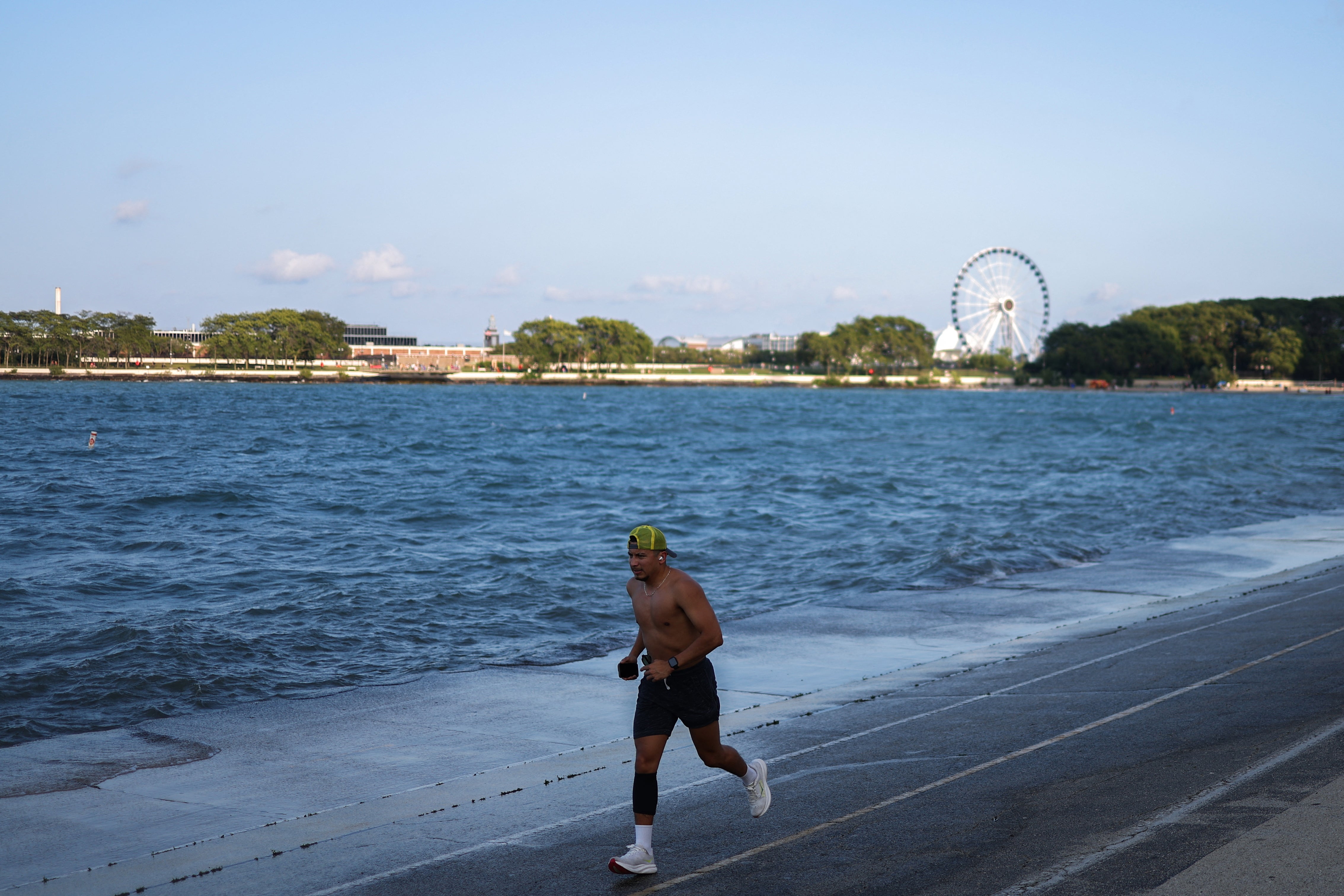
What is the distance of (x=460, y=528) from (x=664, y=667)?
21.6 metres

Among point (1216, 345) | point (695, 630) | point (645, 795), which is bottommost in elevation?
point (645, 795)

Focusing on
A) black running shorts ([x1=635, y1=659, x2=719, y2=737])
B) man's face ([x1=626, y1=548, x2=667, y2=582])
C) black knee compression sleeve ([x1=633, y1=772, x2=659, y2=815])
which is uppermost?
man's face ([x1=626, y1=548, x2=667, y2=582])

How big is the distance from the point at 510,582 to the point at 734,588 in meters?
3.62

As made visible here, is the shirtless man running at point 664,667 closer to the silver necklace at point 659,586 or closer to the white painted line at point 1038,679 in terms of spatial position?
the silver necklace at point 659,586

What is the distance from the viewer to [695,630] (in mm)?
6250

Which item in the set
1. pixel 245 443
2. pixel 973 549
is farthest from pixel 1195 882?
pixel 245 443

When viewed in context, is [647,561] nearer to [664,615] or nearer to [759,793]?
[664,615]

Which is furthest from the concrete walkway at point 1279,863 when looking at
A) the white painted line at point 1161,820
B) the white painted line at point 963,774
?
the white painted line at point 963,774

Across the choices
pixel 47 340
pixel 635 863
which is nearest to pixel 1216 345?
pixel 47 340

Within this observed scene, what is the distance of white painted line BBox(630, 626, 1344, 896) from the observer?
20.2ft

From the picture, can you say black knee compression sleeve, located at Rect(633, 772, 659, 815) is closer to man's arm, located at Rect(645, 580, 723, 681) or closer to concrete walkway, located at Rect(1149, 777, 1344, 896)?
man's arm, located at Rect(645, 580, 723, 681)

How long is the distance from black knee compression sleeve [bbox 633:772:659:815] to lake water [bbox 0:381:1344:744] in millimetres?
6538

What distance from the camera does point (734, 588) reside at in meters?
19.0

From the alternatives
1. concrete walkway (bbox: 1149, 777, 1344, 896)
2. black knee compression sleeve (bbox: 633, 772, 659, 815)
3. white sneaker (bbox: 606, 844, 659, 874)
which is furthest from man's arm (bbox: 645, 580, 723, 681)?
concrete walkway (bbox: 1149, 777, 1344, 896)
